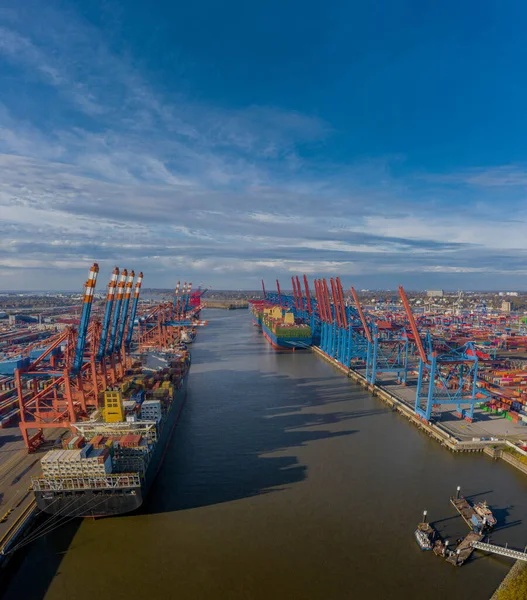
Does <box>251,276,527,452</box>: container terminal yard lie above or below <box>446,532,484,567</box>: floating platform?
above

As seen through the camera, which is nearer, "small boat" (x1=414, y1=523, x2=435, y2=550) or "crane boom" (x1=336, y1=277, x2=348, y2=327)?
"small boat" (x1=414, y1=523, x2=435, y2=550)

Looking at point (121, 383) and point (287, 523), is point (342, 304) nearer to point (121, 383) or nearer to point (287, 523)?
point (121, 383)

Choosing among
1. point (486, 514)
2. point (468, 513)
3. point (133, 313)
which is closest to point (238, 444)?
point (468, 513)

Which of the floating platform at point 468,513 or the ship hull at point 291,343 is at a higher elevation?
the ship hull at point 291,343

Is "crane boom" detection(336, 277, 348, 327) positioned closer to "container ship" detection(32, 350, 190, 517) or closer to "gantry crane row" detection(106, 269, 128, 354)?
"gantry crane row" detection(106, 269, 128, 354)

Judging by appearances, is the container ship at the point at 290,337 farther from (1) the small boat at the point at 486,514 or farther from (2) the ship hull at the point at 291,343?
(1) the small boat at the point at 486,514

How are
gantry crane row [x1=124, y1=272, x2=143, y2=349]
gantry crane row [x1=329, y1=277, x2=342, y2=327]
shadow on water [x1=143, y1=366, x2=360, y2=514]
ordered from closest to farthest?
1. shadow on water [x1=143, y1=366, x2=360, y2=514]
2. gantry crane row [x1=124, y1=272, x2=143, y2=349]
3. gantry crane row [x1=329, y1=277, x2=342, y2=327]

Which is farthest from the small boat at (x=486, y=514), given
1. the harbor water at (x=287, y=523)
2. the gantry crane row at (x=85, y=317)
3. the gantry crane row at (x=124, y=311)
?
the gantry crane row at (x=124, y=311)

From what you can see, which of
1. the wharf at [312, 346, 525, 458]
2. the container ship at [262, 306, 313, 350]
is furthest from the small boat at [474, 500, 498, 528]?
the container ship at [262, 306, 313, 350]
